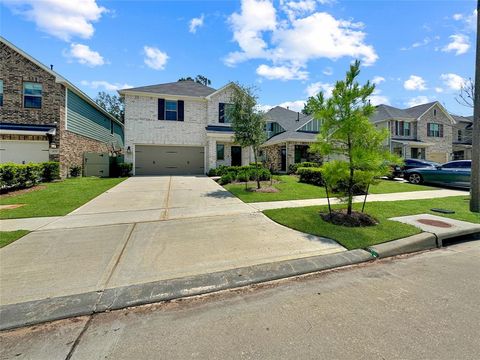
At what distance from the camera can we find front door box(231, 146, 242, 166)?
796 inches

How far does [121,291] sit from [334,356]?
8.69 feet

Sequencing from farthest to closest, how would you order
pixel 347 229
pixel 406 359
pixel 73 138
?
pixel 73 138
pixel 347 229
pixel 406 359

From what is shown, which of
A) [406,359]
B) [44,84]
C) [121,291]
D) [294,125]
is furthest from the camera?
[294,125]

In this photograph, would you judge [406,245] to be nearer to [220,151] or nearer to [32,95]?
[220,151]

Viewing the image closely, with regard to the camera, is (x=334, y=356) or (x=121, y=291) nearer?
(x=334, y=356)

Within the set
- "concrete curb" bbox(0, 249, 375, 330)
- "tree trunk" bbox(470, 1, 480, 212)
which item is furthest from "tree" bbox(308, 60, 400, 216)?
"tree trunk" bbox(470, 1, 480, 212)

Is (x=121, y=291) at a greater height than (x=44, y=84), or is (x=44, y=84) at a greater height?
(x=44, y=84)

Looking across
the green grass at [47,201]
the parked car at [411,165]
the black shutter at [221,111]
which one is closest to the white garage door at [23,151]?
the green grass at [47,201]

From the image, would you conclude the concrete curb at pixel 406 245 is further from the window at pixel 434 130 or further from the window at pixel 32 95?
the window at pixel 434 130

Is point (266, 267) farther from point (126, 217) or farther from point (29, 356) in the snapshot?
point (126, 217)

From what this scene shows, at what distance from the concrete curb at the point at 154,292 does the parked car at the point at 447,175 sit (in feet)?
43.2

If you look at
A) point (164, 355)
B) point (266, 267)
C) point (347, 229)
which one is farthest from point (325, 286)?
point (347, 229)

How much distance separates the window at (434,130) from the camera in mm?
27391

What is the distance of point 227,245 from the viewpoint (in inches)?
188
